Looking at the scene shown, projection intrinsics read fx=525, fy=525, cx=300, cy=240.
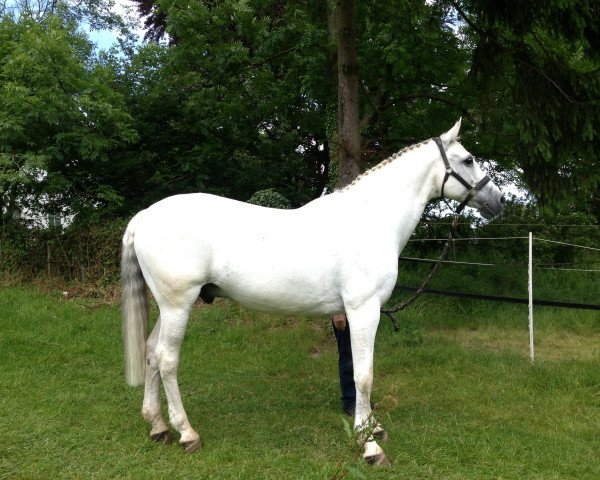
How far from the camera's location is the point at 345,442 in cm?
395

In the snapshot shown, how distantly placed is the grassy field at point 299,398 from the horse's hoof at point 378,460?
9 centimetres

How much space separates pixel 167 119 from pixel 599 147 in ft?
28.5

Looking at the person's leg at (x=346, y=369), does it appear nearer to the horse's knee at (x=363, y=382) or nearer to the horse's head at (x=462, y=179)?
the horse's knee at (x=363, y=382)

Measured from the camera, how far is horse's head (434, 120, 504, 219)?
3957 mm

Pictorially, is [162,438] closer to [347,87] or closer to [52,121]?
[347,87]

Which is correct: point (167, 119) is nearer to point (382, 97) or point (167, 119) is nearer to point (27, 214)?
point (27, 214)

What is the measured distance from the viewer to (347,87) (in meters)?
6.33

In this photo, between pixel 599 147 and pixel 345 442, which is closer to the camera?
pixel 345 442

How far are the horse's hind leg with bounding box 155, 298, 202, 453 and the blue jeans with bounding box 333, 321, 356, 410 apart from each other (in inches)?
54.6

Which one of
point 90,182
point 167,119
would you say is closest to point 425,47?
point 167,119

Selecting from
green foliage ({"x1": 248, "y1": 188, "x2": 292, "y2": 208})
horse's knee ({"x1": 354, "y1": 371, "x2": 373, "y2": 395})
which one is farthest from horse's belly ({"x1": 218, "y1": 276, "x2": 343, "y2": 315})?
green foliage ({"x1": 248, "y1": 188, "x2": 292, "y2": 208})

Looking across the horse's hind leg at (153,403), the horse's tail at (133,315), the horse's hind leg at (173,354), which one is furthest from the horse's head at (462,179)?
the horse's hind leg at (153,403)

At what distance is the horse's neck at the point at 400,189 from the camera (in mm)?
3916

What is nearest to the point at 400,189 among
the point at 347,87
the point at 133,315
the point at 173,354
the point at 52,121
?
the point at 173,354
